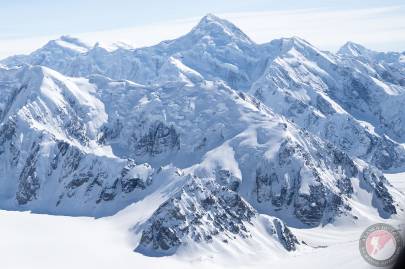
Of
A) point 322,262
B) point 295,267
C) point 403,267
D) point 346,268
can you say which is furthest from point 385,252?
point 295,267

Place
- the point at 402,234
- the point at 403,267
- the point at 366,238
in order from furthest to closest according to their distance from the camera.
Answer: the point at 366,238 < the point at 402,234 < the point at 403,267

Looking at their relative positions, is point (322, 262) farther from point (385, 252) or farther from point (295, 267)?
Answer: point (385, 252)

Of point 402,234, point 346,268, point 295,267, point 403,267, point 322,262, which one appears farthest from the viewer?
point 295,267

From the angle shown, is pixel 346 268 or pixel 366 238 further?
pixel 346 268

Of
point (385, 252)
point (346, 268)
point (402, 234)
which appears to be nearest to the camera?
point (402, 234)

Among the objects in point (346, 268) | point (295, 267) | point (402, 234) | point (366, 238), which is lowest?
point (295, 267)

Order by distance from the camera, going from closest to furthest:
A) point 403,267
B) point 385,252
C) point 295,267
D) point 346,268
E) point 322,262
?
point 403,267, point 385,252, point 346,268, point 322,262, point 295,267

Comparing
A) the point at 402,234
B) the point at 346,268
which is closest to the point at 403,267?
the point at 402,234

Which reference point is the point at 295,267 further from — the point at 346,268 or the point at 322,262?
the point at 346,268

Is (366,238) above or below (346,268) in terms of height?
above
